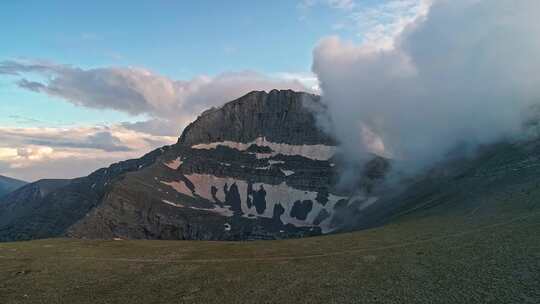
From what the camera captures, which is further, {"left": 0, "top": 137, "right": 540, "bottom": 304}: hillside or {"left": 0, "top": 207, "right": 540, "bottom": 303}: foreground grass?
{"left": 0, "top": 137, "right": 540, "bottom": 304}: hillside

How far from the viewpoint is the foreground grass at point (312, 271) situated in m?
56.2

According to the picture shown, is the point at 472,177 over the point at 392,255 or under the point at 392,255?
over

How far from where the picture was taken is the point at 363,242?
Result: 9162 cm

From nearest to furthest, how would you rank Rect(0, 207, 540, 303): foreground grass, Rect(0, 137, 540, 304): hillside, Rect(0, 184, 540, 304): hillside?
Rect(0, 207, 540, 303): foreground grass < Rect(0, 184, 540, 304): hillside < Rect(0, 137, 540, 304): hillside

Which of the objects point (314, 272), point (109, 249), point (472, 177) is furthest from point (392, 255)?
point (472, 177)

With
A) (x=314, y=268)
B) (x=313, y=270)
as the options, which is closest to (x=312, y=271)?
(x=313, y=270)

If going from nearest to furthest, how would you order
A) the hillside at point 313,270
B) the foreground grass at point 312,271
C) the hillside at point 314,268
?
1. the foreground grass at point 312,271
2. the hillside at point 313,270
3. the hillside at point 314,268

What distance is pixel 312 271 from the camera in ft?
228

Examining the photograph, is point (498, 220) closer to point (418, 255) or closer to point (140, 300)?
point (418, 255)

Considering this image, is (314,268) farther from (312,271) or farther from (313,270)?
(312,271)

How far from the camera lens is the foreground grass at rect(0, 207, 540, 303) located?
56156 mm

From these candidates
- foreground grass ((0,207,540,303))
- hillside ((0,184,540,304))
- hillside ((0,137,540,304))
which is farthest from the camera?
hillside ((0,137,540,304))

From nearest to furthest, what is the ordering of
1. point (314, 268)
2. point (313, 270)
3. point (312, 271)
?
point (312, 271) < point (313, 270) < point (314, 268)

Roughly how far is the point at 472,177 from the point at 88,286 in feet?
495
